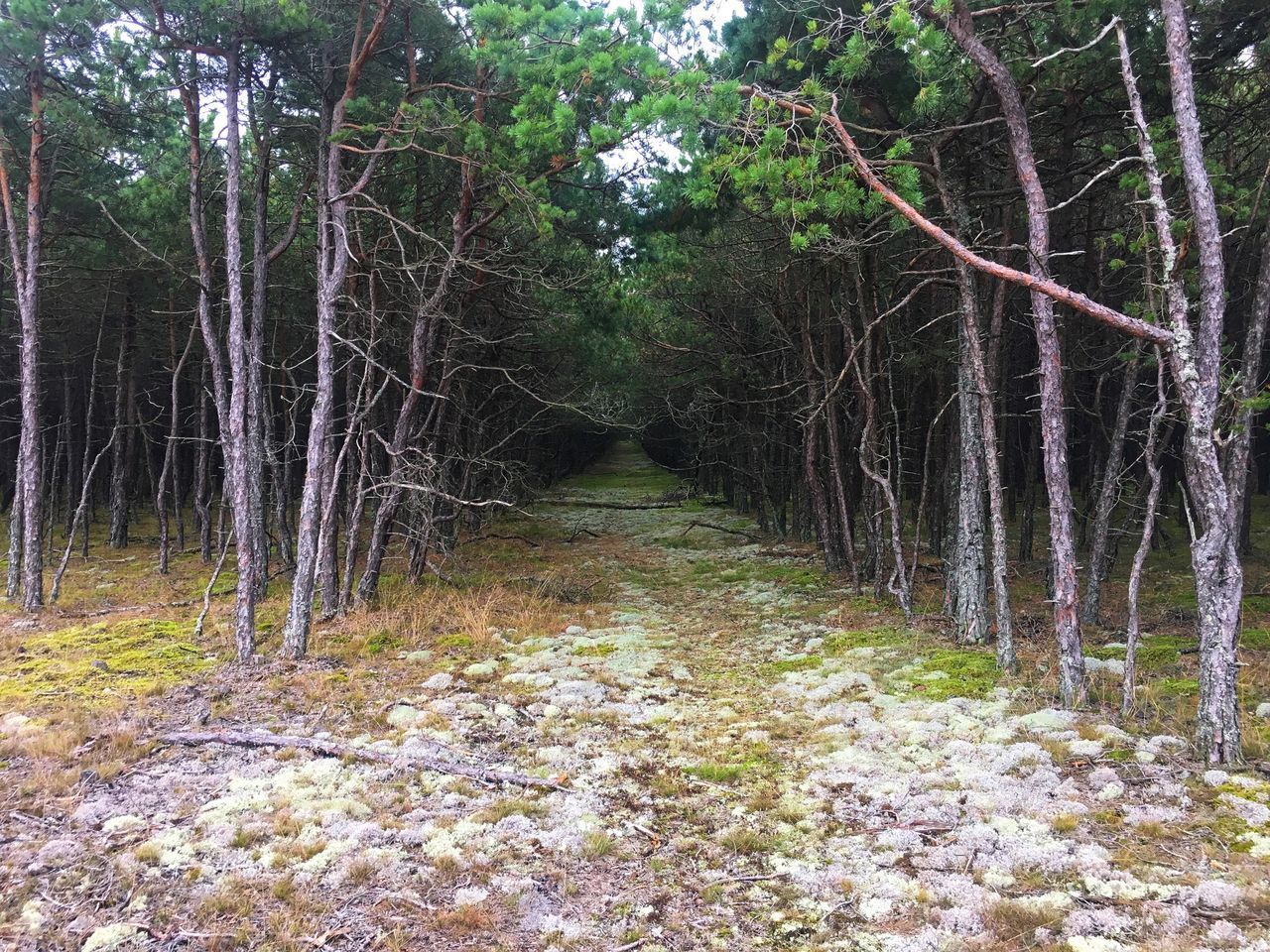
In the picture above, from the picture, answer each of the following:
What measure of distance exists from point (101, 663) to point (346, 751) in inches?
185

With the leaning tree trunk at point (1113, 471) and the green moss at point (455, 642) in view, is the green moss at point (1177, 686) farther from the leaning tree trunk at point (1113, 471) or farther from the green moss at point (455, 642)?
the green moss at point (455, 642)

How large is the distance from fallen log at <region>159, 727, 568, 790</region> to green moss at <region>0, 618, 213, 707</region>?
184cm

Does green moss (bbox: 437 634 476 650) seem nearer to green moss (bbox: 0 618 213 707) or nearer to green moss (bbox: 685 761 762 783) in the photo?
green moss (bbox: 0 618 213 707)

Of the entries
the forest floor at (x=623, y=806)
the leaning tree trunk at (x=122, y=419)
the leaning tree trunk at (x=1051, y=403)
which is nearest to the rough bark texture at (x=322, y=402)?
the forest floor at (x=623, y=806)

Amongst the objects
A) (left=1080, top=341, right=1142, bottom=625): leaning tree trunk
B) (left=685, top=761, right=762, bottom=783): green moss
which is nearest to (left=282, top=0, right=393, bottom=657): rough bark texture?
(left=685, top=761, right=762, bottom=783): green moss

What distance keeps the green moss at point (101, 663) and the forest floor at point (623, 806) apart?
7cm

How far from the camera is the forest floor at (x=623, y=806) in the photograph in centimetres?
368

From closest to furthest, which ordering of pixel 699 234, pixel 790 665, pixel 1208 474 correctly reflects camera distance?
pixel 1208 474, pixel 790 665, pixel 699 234

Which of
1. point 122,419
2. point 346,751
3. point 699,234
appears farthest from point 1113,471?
point 122,419

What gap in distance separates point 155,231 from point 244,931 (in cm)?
1462

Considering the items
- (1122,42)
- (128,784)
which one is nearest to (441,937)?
(128,784)

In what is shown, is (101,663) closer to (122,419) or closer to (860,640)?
(860,640)

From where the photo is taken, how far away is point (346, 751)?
19.2 ft

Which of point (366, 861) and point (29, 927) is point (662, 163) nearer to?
point (366, 861)
